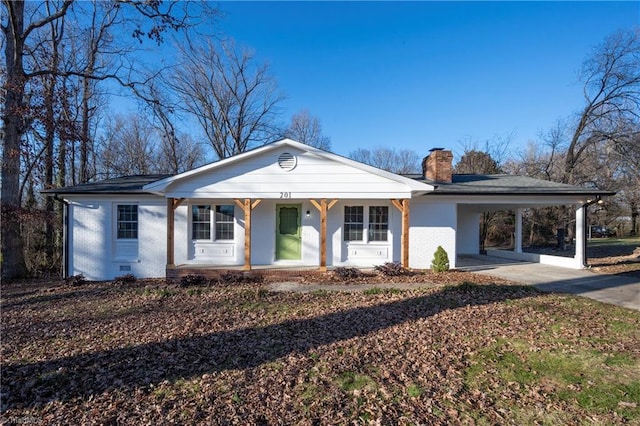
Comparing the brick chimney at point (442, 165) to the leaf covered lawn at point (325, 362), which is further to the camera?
the brick chimney at point (442, 165)

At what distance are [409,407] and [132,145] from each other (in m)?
27.2

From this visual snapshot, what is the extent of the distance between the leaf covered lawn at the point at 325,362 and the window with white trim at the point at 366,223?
484 cm

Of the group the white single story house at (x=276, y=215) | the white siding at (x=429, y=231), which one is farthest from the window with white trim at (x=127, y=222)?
the white siding at (x=429, y=231)

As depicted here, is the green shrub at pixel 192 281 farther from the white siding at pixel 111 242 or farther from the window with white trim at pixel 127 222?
the window with white trim at pixel 127 222

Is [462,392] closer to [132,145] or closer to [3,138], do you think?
[3,138]

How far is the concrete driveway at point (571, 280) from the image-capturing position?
8023mm

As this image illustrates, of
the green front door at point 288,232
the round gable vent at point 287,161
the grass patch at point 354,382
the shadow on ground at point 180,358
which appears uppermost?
the round gable vent at point 287,161

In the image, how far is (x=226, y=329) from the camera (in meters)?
5.79

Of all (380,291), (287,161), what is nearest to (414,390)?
(380,291)

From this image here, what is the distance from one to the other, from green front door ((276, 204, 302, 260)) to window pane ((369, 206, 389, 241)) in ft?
8.74

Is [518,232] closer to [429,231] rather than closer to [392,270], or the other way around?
[429,231]

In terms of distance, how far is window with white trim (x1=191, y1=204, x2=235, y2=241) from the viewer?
12172mm

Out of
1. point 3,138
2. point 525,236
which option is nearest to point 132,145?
point 3,138

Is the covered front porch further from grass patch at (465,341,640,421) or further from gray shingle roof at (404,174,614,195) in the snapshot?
grass patch at (465,341,640,421)
